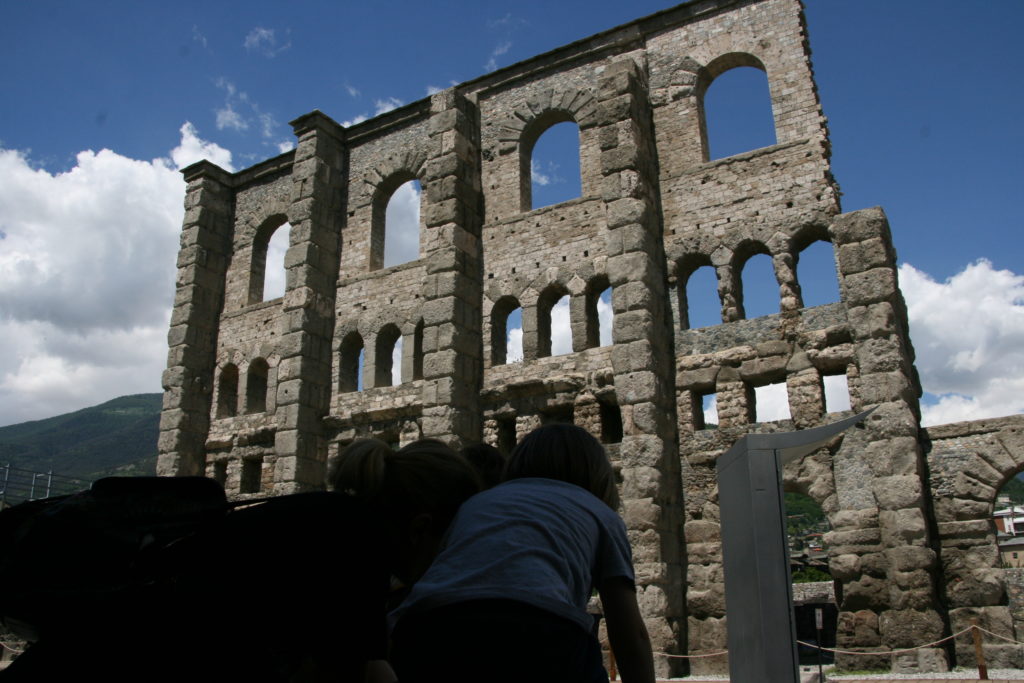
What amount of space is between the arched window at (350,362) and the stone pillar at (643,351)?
6570 mm

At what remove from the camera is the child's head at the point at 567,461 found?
2518 mm

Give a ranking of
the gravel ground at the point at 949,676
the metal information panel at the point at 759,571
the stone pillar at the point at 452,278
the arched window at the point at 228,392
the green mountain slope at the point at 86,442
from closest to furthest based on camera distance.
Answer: the metal information panel at the point at 759,571 < the gravel ground at the point at 949,676 < the stone pillar at the point at 452,278 < the arched window at the point at 228,392 < the green mountain slope at the point at 86,442

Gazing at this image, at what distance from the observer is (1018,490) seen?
9512cm

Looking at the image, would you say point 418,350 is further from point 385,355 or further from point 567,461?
point 567,461

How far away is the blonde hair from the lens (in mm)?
2391

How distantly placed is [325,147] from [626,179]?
26.3ft

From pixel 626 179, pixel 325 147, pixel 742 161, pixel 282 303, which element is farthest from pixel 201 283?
pixel 742 161

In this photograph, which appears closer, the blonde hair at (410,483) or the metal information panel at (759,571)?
the blonde hair at (410,483)

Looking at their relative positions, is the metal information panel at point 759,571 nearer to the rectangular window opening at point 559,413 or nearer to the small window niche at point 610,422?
the small window niche at point 610,422

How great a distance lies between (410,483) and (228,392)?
1798cm

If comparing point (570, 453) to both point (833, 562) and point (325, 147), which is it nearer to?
point (833, 562)

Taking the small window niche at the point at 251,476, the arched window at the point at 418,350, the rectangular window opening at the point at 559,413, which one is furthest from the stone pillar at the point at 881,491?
the small window niche at the point at 251,476

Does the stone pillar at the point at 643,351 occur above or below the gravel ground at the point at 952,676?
above

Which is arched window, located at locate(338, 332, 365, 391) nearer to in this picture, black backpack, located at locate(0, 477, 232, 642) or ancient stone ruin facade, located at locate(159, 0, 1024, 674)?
ancient stone ruin facade, located at locate(159, 0, 1024, 674)
